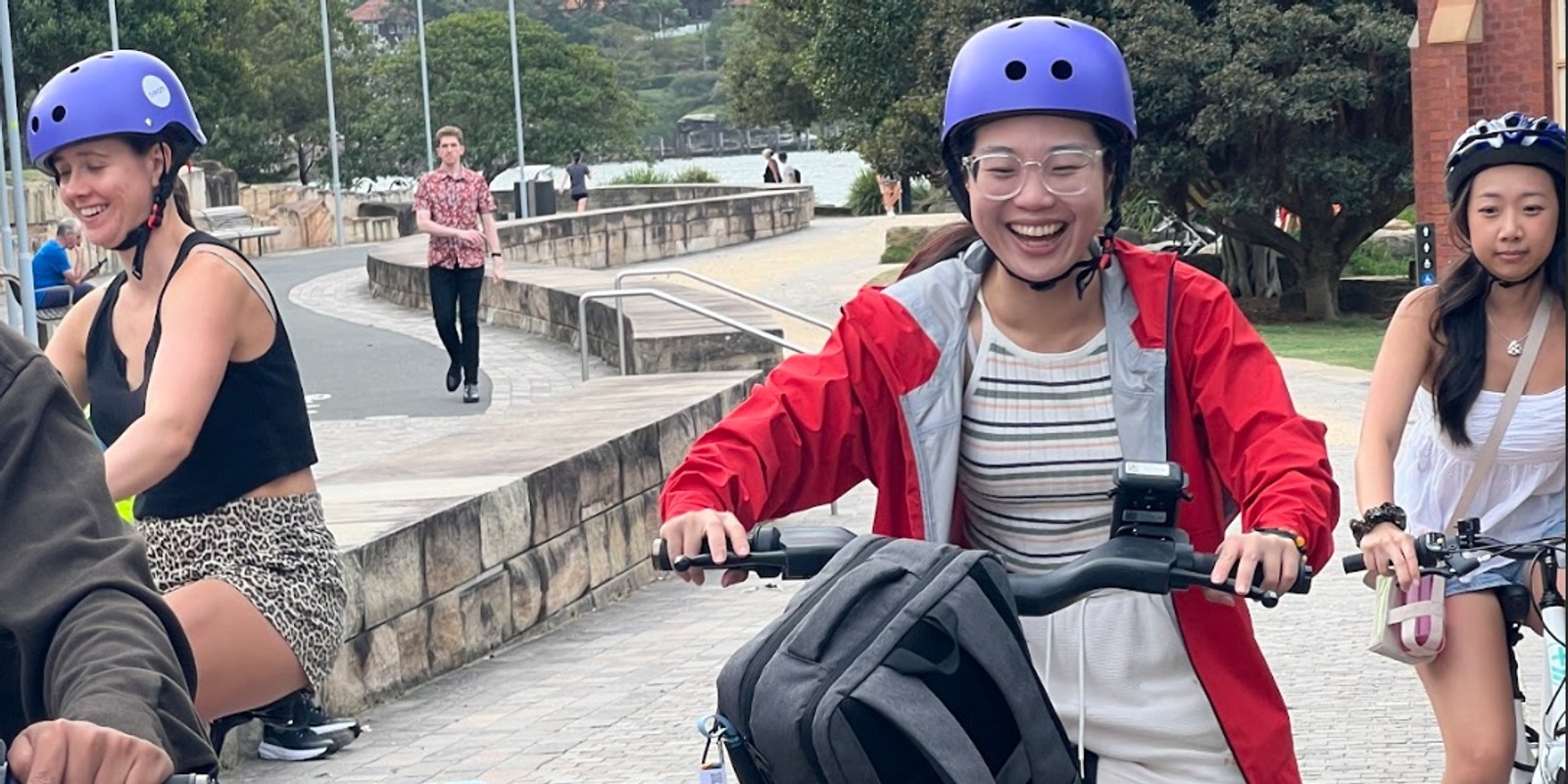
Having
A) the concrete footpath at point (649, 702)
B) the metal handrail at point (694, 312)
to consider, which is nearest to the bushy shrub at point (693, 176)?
the metal handrail at point (694, 312)

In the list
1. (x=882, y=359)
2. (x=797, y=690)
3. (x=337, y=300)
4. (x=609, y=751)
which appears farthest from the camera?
(x=337, y=300)

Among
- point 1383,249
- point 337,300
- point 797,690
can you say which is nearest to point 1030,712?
point 797,690

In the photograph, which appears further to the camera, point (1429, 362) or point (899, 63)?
point (899, 63)

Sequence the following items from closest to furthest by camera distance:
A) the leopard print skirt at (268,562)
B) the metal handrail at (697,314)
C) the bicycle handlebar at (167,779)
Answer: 1. the bicycle handlebar at (167,779)
2. the leopard print skirt at (268,562)
3. the metal handrail at (697,314)

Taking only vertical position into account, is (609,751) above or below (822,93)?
below

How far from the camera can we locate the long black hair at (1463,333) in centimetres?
480

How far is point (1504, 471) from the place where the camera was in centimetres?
482

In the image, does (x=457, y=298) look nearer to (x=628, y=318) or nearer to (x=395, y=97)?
(x=628, y=318)

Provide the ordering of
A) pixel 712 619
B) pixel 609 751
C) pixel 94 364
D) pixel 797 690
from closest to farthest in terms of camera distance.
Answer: pixel 797 690 → pixel 94 364 → pixel 609 751 → pixel 712 619

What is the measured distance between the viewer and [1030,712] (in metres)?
2.61

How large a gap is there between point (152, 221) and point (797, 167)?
4476 inches

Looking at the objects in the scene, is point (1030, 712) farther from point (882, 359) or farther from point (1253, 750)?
point (882, 359)

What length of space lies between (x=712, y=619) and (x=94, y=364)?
5244 millimetres

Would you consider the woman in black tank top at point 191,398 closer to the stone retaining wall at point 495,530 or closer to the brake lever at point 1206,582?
the brake lever at point 1206,582
